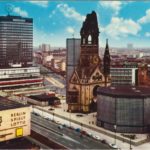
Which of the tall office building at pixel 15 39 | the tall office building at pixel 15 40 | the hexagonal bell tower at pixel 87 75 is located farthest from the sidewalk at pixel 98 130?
the tall office building at pixel 15 39

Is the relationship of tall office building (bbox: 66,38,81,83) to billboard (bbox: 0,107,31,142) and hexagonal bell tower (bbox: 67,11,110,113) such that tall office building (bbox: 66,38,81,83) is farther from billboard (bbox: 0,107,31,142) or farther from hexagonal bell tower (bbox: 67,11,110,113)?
billboard (bbox: 0,107,31,142)

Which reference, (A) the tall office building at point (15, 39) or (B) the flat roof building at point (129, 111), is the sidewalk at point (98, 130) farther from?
(A) the tall office building at point (15, 39)

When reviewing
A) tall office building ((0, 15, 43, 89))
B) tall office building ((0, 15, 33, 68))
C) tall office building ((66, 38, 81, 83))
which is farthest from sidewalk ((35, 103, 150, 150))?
tall office building ((0, 15, 33, 68))

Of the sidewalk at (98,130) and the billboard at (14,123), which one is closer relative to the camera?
the billboard at (14,123)

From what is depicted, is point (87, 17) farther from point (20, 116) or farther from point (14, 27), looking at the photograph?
point (14, 27)

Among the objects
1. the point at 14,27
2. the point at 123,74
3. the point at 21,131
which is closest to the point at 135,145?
the point at 21,131

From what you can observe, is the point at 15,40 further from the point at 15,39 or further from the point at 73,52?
the point at 73,52

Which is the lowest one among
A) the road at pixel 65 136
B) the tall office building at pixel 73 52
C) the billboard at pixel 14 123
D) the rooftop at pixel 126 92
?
the road at pixel 65 136

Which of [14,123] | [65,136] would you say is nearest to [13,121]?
[14,123]
